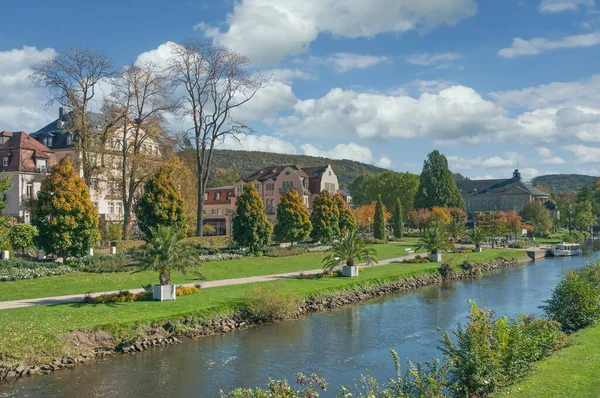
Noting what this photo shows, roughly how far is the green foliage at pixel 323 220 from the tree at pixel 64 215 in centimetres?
2654

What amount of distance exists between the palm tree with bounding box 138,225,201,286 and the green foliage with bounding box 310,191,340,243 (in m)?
31.1

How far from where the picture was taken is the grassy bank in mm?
18859

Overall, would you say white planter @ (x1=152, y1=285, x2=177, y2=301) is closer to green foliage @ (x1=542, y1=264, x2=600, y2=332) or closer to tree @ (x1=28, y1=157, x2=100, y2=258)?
tree @ (x1=28, y1=157, x2=100, y2=258)

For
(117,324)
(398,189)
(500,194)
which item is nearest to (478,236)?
(398,189)

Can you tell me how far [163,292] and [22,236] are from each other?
1622cm

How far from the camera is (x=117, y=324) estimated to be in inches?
845

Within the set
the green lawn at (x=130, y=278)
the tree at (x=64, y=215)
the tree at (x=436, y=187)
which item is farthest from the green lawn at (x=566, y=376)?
the tree at (x=436, y=187)

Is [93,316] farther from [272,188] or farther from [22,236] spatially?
[272,188]

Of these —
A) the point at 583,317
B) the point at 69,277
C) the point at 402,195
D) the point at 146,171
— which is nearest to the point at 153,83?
the point at 146,171

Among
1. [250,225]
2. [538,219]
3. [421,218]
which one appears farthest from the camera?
[538,219]

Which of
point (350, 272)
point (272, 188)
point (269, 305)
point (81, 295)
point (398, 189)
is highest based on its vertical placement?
point (398, 189)

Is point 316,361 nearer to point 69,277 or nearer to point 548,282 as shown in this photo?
point 69,277

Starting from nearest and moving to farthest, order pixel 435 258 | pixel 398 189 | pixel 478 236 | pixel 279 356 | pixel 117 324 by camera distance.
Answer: pixel 279 356 → pixel 117 324 → pixel 435 258 → pixel 478 236 → pixel 398 189

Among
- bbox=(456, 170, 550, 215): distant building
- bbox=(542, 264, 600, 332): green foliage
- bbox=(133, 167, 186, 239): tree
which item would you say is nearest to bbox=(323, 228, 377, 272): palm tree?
bbox=(133, 167, 186, 239): tree
